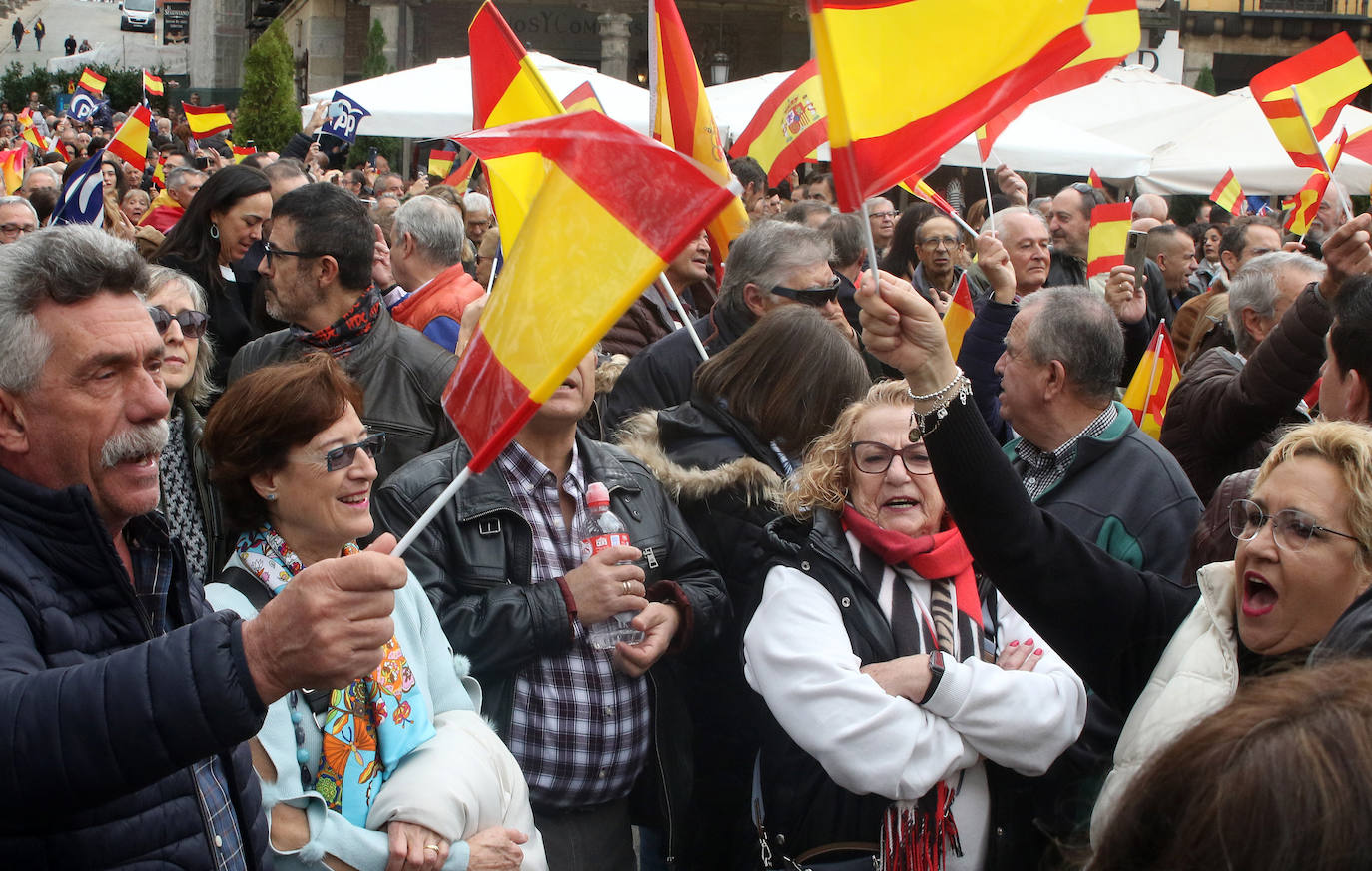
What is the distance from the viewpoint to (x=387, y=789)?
2.47 m

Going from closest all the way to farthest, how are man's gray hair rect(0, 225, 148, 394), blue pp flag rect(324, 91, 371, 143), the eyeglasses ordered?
man's gray hair rect(0, 225, 148, 394) < the eyeglasses < blue pp flag rect(324, 91, 371, 143)

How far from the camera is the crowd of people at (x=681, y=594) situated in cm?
162

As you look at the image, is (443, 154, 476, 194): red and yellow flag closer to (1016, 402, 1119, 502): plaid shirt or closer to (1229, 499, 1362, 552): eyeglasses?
(1016, 402, 1119, 502): plaid shirt

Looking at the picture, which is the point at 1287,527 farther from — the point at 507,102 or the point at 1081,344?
the point at 507,102

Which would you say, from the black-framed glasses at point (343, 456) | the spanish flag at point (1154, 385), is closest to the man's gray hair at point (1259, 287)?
the spanish flag at point (1154, 385)

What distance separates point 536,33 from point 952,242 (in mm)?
26692

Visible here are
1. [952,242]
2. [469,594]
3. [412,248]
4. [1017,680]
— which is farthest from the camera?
[952,242]

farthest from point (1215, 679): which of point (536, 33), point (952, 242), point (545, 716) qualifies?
point (536, 33)

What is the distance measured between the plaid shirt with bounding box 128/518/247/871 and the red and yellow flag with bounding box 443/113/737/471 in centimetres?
48

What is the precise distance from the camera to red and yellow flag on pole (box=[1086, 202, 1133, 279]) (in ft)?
22.1

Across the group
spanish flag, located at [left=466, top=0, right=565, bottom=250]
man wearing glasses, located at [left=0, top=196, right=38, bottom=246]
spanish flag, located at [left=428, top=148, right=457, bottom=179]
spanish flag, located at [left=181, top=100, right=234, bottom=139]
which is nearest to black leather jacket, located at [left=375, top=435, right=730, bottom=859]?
spanish flag, located at [left=466, top=0, right=565, bottom=250]

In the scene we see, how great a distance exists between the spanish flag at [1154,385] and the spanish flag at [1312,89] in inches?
58.5

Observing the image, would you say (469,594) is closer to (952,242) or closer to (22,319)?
(22,319)

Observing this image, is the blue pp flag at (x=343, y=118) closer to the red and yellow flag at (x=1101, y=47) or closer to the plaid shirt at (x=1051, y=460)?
the plaid shirt at (x=1051, y=460)
